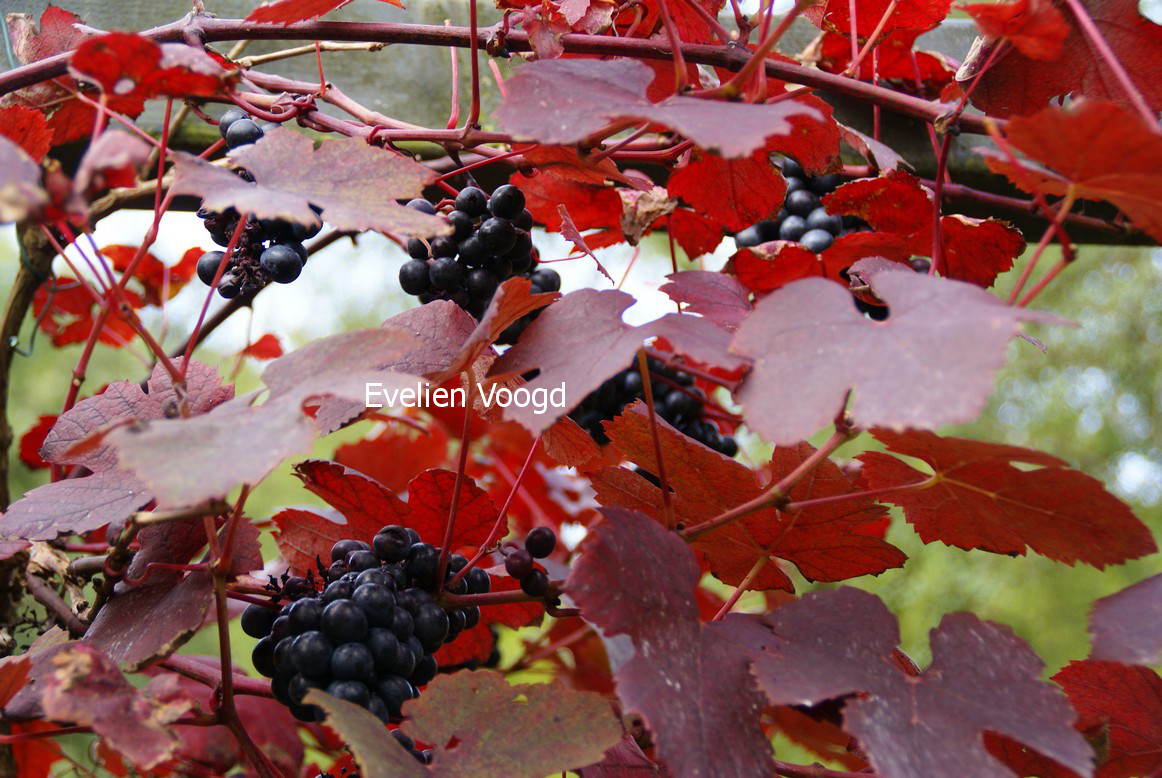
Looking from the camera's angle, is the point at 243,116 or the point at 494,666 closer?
the point at 243,116

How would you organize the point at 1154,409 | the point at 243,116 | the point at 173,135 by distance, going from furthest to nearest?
the point at 1154,409 < the point at 173,135 < the point at 243,116

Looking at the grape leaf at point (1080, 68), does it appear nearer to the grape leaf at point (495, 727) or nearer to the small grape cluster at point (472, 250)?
the small grape cluster at point (472, 250)

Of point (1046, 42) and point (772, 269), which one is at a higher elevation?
point (1046, 42)

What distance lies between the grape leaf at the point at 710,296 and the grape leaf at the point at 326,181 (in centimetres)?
18

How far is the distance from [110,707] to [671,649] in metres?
0.26

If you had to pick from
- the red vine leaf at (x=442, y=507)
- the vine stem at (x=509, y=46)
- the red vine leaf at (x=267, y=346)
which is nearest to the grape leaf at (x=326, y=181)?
the vine stem at (x=509, y=46)

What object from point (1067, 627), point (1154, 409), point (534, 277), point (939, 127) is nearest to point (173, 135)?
point (534, 277)

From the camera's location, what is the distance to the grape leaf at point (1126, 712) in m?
0.52

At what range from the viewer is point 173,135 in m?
0.96

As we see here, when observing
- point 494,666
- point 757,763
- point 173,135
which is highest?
point 173,135

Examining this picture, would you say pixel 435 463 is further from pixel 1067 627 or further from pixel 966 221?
pixel 1067 627

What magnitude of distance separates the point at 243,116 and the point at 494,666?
2.15 feet

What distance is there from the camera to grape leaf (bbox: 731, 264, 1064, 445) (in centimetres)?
34

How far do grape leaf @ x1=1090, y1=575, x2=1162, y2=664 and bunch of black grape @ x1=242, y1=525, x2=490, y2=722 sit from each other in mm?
358
